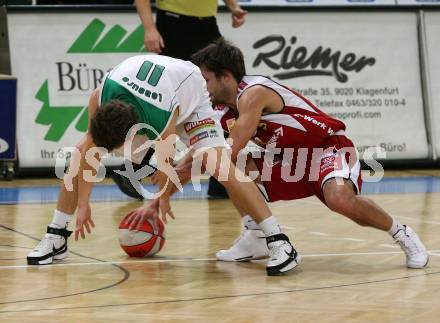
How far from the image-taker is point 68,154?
1122 cm

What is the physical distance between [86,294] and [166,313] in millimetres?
667

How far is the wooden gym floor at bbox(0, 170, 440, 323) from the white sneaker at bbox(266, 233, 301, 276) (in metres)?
0.06

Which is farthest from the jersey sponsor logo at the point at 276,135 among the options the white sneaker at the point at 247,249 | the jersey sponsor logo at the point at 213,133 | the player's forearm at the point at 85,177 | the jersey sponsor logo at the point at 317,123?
the player's forearm at the point at 85,177

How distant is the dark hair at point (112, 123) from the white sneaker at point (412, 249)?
5.89 ft

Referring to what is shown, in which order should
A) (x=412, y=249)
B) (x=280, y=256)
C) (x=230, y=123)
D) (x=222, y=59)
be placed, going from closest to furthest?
(x=280, y=256) → (x=412, y=249) → (x=222, y=59) → (x=230, y=123)

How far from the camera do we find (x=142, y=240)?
22.8 feet

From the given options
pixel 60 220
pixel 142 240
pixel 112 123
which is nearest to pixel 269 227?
pixel 142 240

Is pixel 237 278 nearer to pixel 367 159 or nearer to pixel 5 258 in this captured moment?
pixel 5 258

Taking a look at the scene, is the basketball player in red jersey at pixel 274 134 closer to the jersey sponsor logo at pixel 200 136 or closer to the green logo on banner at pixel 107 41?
the jersey sponsor logo at pixel 200 136

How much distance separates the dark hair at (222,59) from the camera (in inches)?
271

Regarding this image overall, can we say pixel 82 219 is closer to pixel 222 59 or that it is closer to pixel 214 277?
pixel 214 277

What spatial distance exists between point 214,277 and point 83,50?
217 inches

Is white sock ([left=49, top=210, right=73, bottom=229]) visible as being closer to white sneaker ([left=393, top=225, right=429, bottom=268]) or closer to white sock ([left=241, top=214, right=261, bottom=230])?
white sock ([left=241, top=214, right=261, bottom=230])

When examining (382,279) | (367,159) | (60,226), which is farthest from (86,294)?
(367,159)
